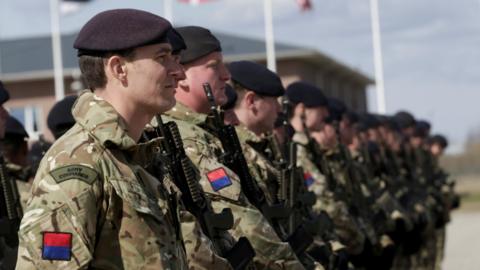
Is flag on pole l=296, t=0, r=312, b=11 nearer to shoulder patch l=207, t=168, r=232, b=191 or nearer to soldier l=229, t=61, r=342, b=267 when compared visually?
soldier l=229, t=61, r=342, b=267

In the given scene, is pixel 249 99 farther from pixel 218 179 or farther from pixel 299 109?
pixel 299 109

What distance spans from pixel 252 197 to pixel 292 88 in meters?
3.21

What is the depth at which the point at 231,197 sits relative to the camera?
526 cm

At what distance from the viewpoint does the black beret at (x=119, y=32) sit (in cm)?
381

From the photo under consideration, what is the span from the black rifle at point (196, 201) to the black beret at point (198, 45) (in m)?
0.83

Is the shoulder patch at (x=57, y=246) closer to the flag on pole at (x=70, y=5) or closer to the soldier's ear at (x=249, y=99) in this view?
the soldier's ear at (x=249, y=99)

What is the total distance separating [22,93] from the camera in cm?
3478

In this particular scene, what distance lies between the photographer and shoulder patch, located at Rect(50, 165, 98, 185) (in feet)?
11.7

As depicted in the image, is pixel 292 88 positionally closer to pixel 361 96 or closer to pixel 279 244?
pixel 279 244

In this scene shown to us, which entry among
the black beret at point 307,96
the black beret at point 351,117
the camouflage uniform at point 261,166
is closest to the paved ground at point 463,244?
the black beret at point 351,117

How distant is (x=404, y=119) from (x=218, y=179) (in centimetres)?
1186

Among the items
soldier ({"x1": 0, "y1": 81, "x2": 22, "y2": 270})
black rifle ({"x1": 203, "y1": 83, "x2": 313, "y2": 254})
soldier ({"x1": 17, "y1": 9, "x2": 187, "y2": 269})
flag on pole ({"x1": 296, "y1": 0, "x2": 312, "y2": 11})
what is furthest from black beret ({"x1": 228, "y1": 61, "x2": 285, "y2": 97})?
flag on pole ({"x1": 296, "y1": 0, "x2": 312, "y2": 11})

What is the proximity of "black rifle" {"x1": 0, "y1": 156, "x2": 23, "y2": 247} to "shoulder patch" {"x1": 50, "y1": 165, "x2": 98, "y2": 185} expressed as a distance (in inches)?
95.8

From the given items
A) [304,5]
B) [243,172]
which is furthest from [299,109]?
[304,5]
